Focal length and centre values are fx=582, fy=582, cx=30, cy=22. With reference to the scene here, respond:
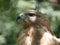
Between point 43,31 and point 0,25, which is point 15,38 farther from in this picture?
point 43,31

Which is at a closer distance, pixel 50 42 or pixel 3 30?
pixel 50 42

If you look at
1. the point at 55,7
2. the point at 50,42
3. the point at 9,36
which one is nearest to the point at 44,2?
the point at 55,7

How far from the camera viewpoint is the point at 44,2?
7.64 metres

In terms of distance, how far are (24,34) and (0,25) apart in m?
0.80

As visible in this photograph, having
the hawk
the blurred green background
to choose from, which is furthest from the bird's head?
the blurred green background

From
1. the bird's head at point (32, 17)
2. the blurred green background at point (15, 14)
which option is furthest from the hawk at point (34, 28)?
the blurred green background at point (15, 14)

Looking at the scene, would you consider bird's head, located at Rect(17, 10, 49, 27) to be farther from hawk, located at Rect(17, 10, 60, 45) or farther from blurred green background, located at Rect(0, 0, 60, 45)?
blurred green background, located at Rect(0, 0, 60, 45)

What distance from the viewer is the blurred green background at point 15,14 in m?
7.41

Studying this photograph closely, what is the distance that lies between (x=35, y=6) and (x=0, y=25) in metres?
0.54

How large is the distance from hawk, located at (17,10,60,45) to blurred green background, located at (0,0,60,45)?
0.56 metres

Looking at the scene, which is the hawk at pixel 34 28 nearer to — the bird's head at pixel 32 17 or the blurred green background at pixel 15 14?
the bird's head at pixel 32 17

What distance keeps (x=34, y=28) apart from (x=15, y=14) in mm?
751

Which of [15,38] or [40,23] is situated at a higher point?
[40,23]

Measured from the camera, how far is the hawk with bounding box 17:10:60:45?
6.68 metres
